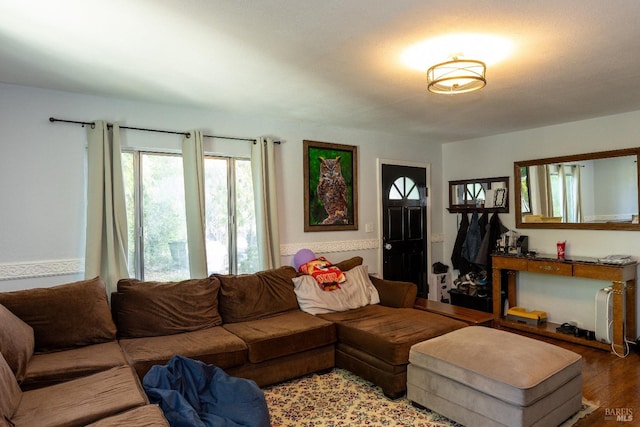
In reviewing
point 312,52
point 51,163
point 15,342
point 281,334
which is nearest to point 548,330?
point 281,334

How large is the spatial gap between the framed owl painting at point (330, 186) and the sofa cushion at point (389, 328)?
1.29 meters

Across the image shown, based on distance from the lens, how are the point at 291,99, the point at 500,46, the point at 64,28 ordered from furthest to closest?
the point at 291,99 → the point at 500,46 → the point at 64,28

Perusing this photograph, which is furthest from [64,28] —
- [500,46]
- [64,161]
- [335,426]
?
[335,426]

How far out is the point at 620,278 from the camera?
3.68 metres

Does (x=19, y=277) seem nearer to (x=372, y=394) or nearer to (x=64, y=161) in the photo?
(x=64, y=161)

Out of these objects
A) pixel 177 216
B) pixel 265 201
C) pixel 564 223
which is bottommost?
pixel 564 223

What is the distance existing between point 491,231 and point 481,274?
0.63m

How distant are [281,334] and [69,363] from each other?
139cm

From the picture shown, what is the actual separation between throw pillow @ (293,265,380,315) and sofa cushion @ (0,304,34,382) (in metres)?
2.09

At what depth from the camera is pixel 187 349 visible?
2.67 m

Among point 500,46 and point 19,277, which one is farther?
point 19,277

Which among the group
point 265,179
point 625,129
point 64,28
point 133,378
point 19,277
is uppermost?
point 64,28

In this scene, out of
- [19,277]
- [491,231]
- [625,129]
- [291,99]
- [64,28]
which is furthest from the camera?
[491,231]

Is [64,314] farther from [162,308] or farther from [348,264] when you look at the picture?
[348,264]
